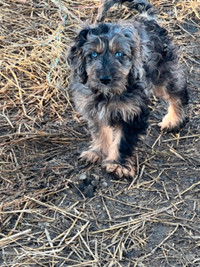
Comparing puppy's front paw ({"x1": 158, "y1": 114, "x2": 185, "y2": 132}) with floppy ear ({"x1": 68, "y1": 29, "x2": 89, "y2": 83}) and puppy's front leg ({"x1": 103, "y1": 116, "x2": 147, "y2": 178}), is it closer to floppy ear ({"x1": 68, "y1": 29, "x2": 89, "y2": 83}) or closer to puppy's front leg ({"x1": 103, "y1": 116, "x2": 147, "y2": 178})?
puppy's front leg ({"x1": 103, "y1": 116, "x2": 147, "y2": 178})

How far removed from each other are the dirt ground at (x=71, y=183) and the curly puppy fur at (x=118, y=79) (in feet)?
0.89

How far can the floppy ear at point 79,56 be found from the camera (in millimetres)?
4371

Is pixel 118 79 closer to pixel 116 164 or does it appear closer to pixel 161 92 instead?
pixel 116 164

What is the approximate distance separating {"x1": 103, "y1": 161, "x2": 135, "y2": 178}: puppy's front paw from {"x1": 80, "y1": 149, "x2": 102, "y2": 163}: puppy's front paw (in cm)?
17

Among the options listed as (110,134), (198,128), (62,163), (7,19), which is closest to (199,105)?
(198,128)

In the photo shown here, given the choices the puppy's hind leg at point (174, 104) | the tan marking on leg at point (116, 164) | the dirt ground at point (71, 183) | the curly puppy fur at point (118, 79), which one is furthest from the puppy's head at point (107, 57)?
the puppy's hind leg at point (174, 104)

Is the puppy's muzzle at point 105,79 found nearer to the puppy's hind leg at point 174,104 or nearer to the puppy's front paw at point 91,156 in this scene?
the puppy's front paw at point 91,156

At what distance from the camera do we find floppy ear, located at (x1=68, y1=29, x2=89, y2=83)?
437 cm

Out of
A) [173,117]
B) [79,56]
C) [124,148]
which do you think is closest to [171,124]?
[173,117]

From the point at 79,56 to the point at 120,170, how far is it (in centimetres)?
114

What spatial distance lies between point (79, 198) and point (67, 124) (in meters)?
1.23

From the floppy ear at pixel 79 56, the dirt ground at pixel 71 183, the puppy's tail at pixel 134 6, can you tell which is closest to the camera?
the dirt ground at pixel 71 183

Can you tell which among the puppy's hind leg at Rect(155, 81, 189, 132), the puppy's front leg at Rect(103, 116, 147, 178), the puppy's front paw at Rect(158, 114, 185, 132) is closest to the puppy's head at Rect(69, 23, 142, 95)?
the puppy's front leg at Rect(103, 116, 147, 178)

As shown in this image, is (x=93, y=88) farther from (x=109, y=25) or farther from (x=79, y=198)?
(x=79, y=198)
